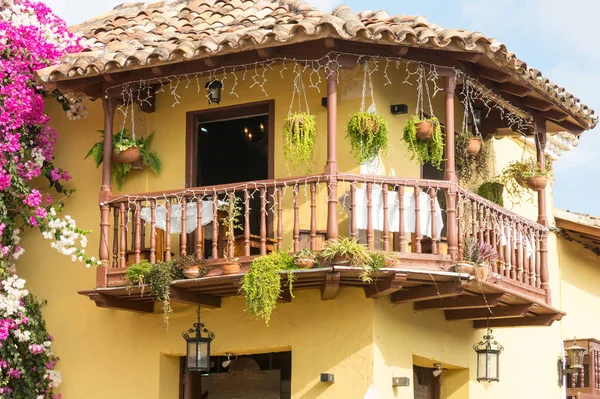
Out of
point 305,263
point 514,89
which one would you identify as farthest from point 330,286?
point 514,89

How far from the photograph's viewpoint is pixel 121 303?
588 inches

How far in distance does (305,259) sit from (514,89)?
3.87 m

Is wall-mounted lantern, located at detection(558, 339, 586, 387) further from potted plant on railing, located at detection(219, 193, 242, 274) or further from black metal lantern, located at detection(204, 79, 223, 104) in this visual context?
black metal lantern, located at detection(204, 79, 223, 104)

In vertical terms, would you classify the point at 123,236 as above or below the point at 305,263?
above

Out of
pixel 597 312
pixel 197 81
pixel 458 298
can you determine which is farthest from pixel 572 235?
pixel 197 81

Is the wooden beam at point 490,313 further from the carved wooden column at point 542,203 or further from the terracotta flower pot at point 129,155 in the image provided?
the terracotta flower pot at point 129,155

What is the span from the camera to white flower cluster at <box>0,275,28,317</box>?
15242 mm

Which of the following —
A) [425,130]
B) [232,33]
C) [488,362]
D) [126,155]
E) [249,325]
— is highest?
[232,33]

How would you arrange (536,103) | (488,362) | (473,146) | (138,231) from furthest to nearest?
(536,103), (488,362), (473,146), (138,231)

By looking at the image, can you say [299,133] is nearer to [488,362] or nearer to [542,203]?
[542,203]

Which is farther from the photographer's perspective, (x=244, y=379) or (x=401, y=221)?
(x=244, y=379)

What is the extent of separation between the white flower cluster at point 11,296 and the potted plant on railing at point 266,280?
3353mm

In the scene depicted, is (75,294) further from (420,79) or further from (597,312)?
(597,312)

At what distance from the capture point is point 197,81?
15875mm
